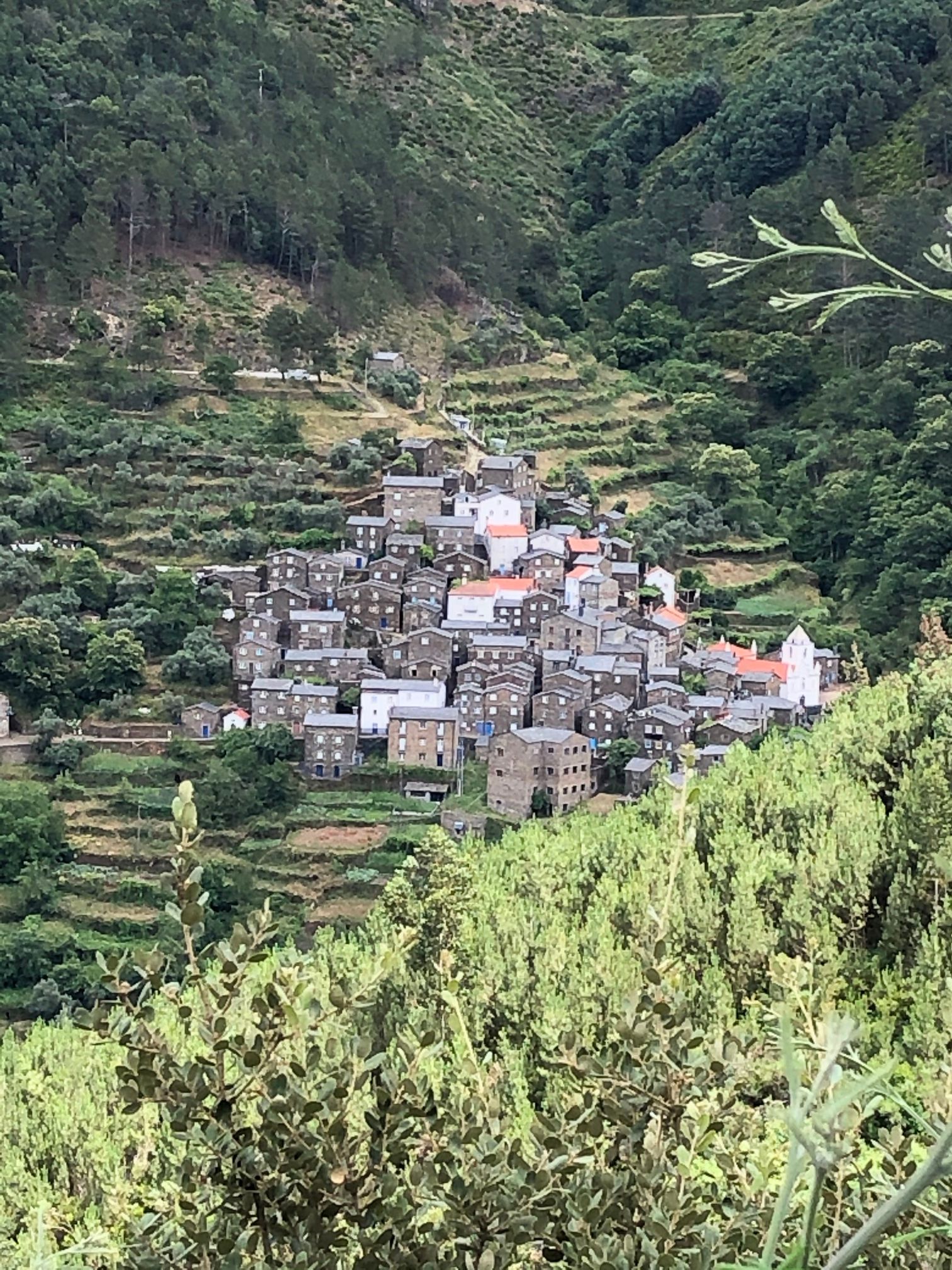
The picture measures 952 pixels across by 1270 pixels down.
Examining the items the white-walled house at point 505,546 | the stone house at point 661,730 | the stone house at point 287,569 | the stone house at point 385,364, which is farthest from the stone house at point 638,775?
the stone house at point 385,364

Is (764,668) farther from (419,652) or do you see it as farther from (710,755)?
(419,652)

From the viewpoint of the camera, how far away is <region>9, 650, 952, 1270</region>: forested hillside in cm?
150

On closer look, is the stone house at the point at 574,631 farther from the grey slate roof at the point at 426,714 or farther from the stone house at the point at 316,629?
the stone house at the point at 316,629

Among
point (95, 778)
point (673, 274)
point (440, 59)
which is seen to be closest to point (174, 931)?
point (95, 778)

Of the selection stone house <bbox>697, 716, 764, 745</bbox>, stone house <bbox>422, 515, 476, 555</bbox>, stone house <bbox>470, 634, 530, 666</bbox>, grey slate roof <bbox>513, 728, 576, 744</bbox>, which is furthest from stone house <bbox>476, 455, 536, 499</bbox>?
stone house <bbox>697, 716, 764, 745</bbox>

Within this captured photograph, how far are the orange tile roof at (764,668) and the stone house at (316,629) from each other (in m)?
3.99

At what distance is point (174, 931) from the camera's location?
11578 millimetres

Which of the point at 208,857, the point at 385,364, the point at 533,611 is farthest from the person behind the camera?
the point at 385,364

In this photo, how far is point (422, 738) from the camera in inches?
560

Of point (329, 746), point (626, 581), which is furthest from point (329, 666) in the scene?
point (626, 581)

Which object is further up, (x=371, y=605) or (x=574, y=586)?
(x=574, y=586)

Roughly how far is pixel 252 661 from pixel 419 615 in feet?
5.72

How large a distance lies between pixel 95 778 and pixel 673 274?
1591 centimetres

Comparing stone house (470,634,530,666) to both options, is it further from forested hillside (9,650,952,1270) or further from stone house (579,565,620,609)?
forested hillside (9,650,952,1270)
